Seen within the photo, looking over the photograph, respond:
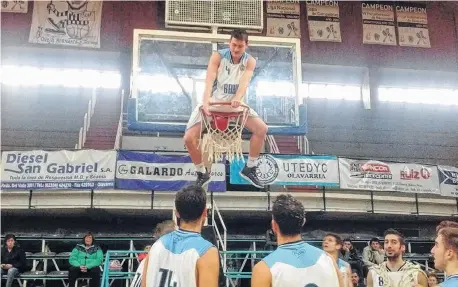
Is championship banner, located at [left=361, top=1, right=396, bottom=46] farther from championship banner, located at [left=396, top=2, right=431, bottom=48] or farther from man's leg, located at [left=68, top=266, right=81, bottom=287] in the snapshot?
man's leg, located at [left=68, top=266, right=81, bottom=287]

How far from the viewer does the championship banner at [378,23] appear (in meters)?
18.3

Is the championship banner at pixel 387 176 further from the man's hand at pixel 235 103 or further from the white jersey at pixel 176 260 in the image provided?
the white jersey at pixel 176 260

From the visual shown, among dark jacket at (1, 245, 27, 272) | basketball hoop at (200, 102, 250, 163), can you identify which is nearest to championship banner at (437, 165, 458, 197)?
basketball hoop at (200, 102, 250, 163)

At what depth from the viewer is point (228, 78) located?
5609 millimetres

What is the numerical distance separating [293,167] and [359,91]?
8906 mm

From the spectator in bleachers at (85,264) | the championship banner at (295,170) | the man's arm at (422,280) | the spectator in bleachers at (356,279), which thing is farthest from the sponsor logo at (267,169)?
the man's arm at (422,280)

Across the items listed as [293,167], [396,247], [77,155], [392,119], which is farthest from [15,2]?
[396,247]

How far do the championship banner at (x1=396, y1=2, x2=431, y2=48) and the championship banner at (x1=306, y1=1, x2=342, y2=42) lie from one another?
7.34 feet

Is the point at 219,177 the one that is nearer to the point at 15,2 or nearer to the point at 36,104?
the point at 36,104

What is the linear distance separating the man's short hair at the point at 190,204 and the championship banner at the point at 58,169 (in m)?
8.56

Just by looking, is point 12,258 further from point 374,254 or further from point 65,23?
point 65,23

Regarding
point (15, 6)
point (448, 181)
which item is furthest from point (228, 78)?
point (15, 6)

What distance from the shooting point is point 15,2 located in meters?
16.7

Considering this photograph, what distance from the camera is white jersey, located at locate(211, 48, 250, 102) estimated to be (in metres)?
5.55
